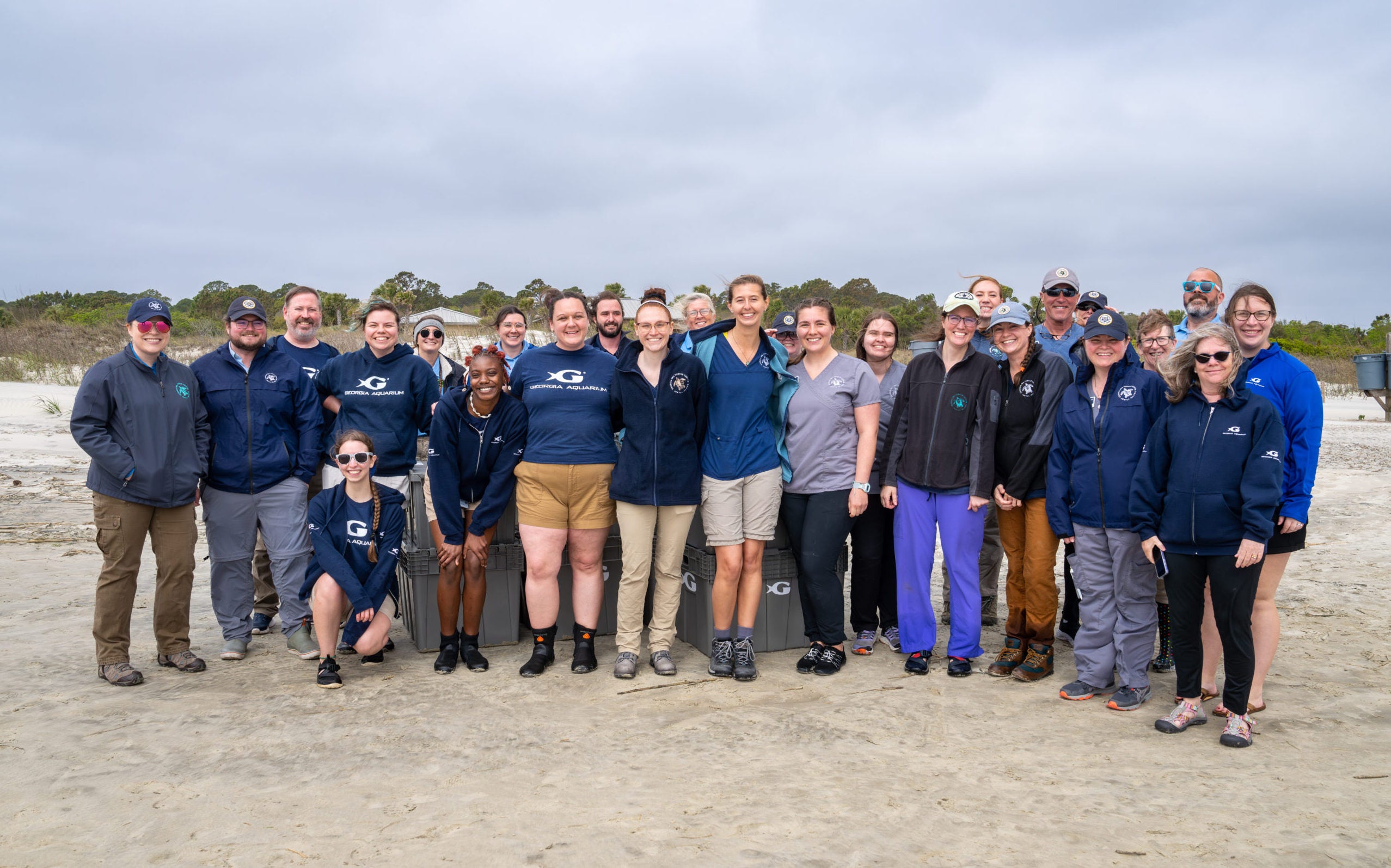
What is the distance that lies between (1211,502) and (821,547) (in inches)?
82.2

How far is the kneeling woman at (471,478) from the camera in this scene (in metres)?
5.35

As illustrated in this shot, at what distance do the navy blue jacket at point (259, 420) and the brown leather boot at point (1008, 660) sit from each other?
4441mm

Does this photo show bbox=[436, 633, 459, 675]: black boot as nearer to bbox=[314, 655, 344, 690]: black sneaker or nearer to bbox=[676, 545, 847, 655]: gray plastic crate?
bbox=[314, 655, 344, 690]: black sneaker

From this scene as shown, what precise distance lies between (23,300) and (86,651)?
36.1m

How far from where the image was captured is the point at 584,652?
18.2ft

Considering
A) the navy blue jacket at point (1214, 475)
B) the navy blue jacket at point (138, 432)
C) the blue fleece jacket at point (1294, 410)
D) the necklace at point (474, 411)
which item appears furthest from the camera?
the necklace at point (474, 411)

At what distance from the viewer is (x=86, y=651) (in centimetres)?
574

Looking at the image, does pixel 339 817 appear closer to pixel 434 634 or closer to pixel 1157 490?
pixel 434 634

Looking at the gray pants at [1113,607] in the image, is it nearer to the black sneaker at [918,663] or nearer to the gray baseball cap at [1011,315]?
the black sneaker at [918,663]

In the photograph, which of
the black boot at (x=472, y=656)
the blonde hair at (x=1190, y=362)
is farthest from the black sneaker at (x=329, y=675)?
the blonde hair at (x=1190, y=362)

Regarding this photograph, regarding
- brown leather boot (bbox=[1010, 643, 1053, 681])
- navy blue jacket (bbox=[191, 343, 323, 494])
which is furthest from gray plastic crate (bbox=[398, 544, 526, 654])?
brown leather boot (bbox=[1010, 643, 1053, 681])

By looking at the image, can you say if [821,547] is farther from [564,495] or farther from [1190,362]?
[1190,362]

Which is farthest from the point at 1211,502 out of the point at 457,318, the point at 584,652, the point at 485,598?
the point at 457,318

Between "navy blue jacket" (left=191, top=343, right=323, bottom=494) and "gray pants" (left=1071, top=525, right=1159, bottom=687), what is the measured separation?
15.5ft
